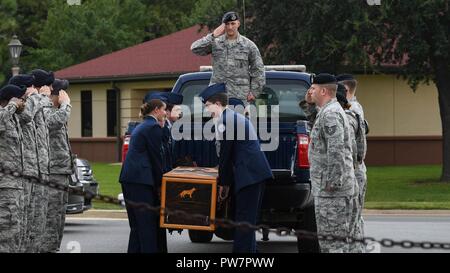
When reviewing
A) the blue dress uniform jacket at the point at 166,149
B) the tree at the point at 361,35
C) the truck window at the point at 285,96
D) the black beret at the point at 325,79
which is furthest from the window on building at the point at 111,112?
the black beret at the point at 325,79

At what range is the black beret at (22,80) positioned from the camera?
12.3 meters

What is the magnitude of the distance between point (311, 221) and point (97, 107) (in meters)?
33.5

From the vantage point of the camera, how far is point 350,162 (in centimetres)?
1048

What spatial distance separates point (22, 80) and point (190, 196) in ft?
9.35

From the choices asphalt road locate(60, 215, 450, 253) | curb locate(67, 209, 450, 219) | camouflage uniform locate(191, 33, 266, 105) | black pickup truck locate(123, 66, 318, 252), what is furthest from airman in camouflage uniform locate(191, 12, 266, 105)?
A: curb locate(67, 209, 450, 219)

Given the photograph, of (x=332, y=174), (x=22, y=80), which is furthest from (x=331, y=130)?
(x=22, y=80)

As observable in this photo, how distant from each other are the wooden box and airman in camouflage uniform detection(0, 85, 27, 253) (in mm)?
1542

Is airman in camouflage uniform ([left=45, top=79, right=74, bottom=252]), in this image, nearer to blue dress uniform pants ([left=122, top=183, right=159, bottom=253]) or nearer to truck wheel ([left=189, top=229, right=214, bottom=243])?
blue dress uniform pants ([left=122, top=183, right=159, bottom=253])

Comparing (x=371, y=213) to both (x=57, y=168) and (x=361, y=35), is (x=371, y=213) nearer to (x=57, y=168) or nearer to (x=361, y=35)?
(x=361, y=35)

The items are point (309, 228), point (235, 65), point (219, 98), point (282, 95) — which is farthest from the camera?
point (282, 95)

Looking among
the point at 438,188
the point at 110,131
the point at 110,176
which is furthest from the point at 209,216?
the point at 110,131

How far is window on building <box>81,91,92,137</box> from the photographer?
46.0 metres

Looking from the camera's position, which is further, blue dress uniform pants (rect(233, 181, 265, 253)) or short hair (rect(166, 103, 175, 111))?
short hair (rect(166, 103, 175, 111))

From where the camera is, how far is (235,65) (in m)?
13.3
